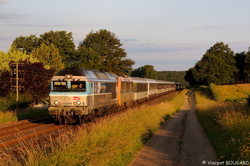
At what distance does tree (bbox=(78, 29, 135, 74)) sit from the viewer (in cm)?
8531

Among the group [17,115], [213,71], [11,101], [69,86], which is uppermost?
[213,71]

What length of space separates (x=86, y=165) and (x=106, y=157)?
42.9 inches

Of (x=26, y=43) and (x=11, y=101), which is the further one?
(x=26, y=43)

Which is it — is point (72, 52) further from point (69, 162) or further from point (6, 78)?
point (69, 162)

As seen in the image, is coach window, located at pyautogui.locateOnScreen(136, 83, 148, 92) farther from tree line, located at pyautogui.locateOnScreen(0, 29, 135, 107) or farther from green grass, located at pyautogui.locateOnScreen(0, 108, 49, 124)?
green grass, located at pyautogui.locateOnScreen(0, 108, 49, 124)

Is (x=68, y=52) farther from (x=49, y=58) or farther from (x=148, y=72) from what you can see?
(x=148, y=72)

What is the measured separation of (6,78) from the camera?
94.6ft

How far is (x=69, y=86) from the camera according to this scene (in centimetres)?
1672

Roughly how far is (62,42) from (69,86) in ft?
183

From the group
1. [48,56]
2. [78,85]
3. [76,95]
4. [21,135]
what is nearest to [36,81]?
[78,85]

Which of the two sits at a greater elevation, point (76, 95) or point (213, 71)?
point (213, 71)

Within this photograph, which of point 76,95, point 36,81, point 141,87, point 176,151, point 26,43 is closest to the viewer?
point 176,151

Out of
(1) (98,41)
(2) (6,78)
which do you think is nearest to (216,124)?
(2) (6,78)

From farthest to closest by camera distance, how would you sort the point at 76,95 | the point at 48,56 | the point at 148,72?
the point at 148,72, the point at 48,56, the point at 76,95
